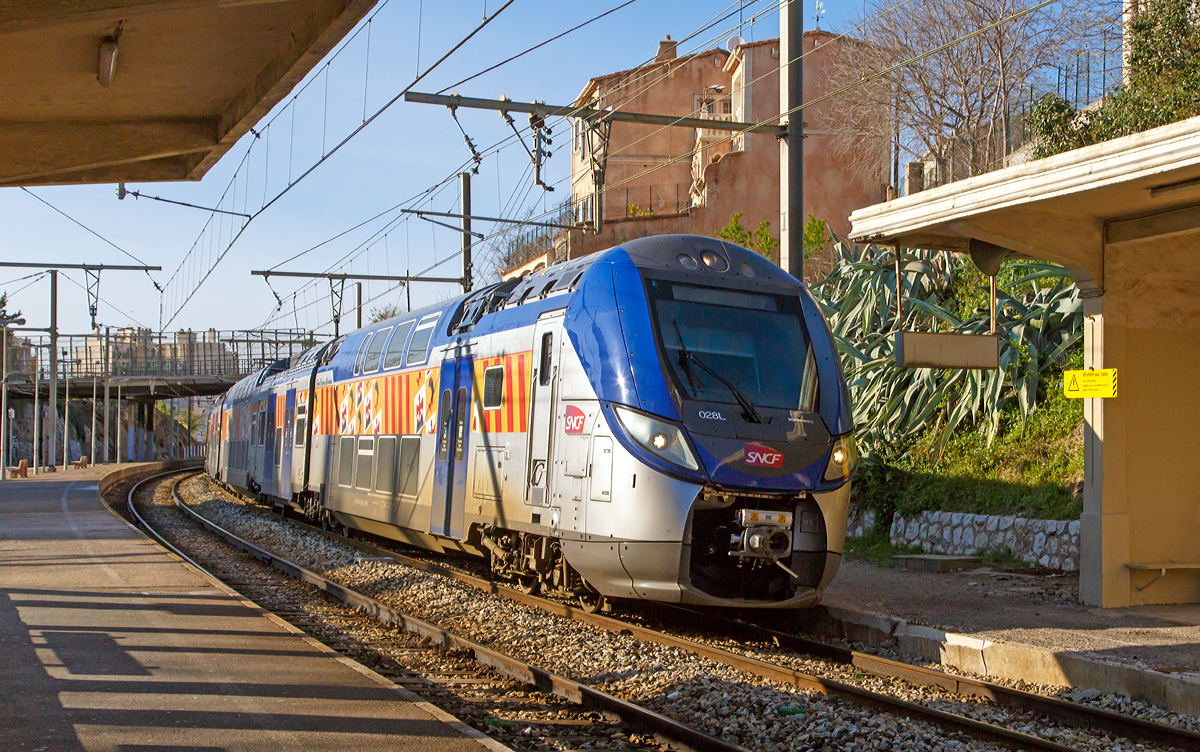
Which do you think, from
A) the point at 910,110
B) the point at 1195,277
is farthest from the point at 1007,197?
the point at 910,110

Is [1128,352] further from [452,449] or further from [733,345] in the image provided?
[452,449]

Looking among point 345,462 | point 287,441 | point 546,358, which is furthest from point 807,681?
point 287,441

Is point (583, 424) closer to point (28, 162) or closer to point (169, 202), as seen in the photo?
point (28, 162)

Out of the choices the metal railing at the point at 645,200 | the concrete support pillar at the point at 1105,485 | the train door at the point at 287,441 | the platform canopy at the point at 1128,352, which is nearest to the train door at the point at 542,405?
the platform canopy at the point at 1128,352

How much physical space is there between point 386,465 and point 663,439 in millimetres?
7550

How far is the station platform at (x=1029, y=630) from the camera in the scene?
772 centimetres

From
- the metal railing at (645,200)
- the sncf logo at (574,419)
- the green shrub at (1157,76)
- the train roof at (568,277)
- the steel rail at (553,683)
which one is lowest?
the steel rail at (553,683)

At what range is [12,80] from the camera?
938cm

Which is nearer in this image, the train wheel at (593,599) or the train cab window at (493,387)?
the train wheel at (593,599)

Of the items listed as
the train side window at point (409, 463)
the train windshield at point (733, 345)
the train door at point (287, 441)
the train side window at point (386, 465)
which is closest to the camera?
the train windshield at point (733, 345)

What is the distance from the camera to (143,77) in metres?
9.95

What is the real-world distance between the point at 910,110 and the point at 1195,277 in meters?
22.5

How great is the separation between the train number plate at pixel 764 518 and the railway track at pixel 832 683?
1.05m

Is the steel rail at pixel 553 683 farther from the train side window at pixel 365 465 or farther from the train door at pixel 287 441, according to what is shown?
the train door at pixel 287 441
